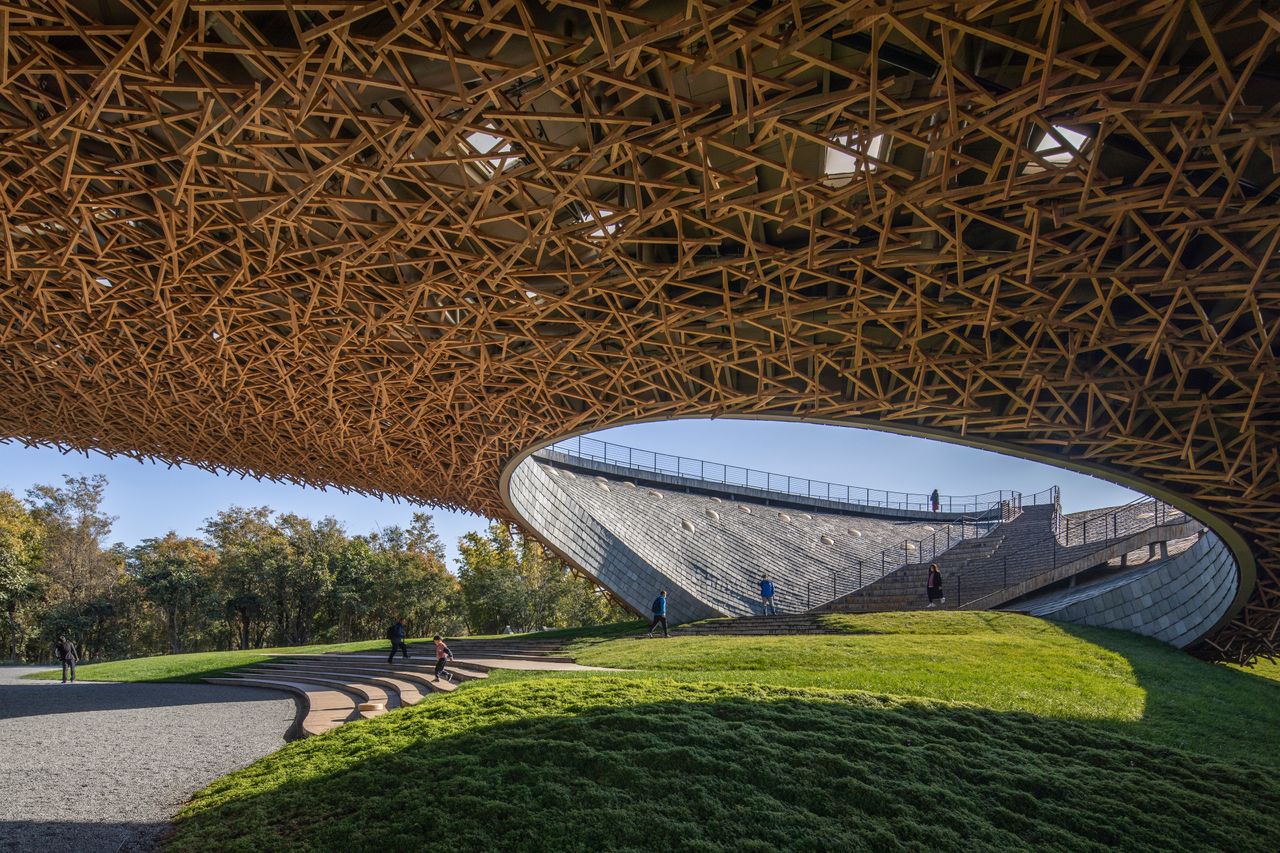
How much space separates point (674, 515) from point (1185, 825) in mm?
25215

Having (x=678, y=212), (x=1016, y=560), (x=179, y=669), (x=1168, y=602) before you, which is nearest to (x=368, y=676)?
(x=179, y=669)

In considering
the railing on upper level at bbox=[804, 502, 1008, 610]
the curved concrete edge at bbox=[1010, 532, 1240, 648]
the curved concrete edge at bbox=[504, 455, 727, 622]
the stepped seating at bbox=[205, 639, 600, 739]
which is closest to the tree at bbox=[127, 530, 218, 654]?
the stepped seating at bbox=[205, 639, 600, 739]

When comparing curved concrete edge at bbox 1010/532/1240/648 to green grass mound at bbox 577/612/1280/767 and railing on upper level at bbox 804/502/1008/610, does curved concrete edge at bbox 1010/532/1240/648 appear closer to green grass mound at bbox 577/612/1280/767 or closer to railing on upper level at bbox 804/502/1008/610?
green grass mound at bbox 577/612/1280/767

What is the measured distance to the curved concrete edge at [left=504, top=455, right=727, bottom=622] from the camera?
75.5 ft

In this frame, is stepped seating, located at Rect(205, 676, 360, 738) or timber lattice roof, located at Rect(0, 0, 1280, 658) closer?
timber lattice roof, located at Rect(0, 0, 1280, 658)

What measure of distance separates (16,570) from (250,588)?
33.8ft

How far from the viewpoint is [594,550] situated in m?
24.9

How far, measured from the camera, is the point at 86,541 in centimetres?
4416

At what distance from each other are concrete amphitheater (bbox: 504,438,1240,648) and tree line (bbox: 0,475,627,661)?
8.92m

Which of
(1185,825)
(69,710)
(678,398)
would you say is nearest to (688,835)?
(1185,825)

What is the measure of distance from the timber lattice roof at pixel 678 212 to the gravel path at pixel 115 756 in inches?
244

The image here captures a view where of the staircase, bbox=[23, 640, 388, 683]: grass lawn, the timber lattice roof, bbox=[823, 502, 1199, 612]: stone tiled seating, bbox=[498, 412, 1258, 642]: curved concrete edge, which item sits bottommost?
bbox=[23, 640, 388, 683]: grass lawn

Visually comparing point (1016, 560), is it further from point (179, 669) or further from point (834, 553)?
point (179, 669)

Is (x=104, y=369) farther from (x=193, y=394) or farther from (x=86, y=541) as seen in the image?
(x=86, y=541)
